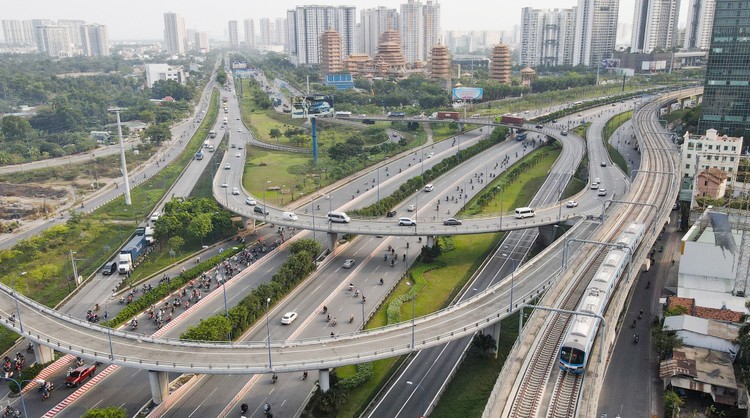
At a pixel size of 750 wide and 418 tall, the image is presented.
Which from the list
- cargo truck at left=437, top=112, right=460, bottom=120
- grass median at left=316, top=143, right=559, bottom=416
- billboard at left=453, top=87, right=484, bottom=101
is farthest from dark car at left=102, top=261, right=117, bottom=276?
billboard at left=453, top=87, right=484, bottom=101

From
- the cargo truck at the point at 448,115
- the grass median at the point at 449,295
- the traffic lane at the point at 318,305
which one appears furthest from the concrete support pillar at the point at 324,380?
the cargo truck at the point at 448,115

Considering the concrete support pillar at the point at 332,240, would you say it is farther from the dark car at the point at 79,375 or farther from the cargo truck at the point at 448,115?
the cargo truck at the point at 448,115

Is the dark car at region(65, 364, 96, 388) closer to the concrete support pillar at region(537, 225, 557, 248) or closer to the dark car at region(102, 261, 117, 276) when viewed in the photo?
the dark car at region(102, 261, 117, 276)

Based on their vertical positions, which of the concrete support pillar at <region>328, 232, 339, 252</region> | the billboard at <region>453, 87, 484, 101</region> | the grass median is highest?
the billboard at <region>453, 87, 484, 101</region>

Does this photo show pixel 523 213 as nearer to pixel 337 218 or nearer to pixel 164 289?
pixel 337 218

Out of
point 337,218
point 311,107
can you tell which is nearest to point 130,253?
point 337,218
